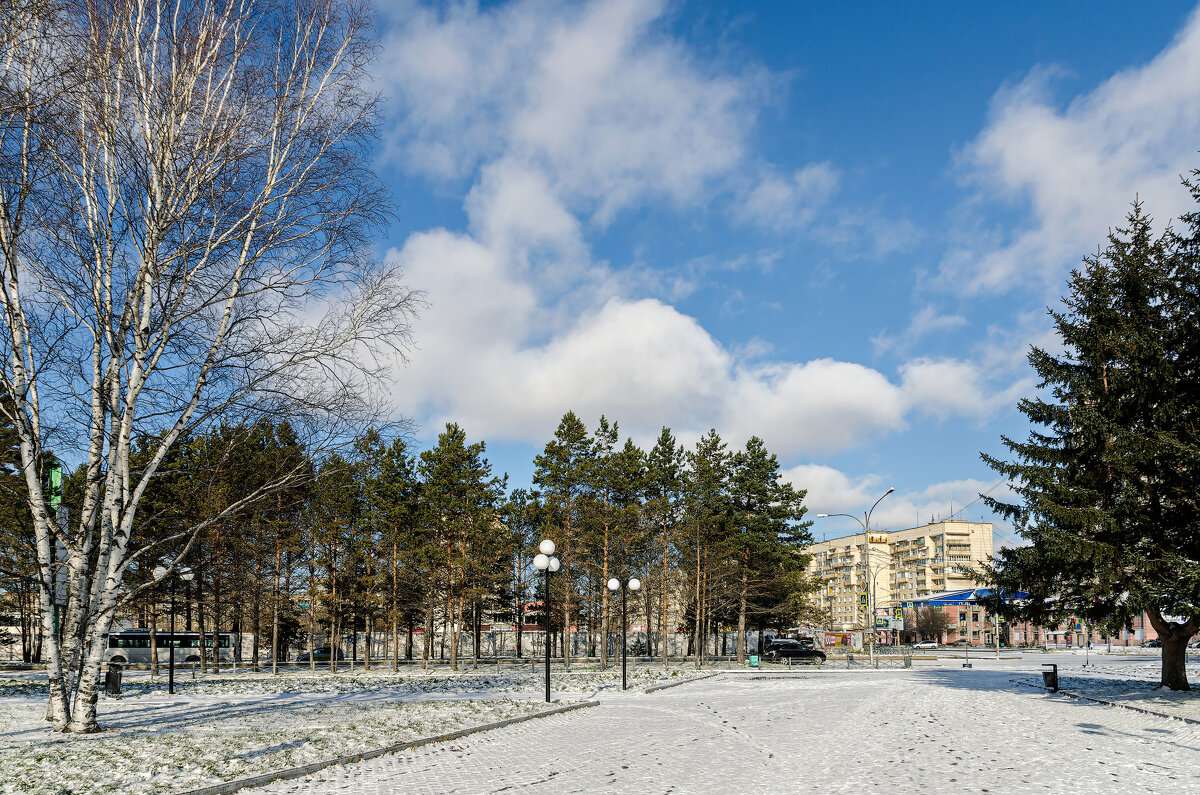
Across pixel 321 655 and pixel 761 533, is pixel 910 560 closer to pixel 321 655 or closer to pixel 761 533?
pixel 761 533

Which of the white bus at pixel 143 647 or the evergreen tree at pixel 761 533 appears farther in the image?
the white bus at pixel 143 647

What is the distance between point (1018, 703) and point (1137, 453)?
7.45 metres

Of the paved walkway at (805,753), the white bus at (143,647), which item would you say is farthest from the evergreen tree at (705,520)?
the white bus at (143,647)

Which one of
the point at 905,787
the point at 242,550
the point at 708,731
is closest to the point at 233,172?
the point at 708,731

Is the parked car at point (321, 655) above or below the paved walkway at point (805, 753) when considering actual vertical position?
below

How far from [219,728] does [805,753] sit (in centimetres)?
1049

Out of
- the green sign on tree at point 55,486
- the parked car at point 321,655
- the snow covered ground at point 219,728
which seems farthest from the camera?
the parked car at point 321,655

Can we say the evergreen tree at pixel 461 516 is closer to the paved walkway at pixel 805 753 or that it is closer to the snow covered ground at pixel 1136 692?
the paved walkway at pixel 805 753

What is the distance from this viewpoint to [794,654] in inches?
1900

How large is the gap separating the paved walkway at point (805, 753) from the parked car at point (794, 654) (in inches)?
1097

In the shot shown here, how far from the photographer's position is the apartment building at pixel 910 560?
132m

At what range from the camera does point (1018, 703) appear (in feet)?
69.9

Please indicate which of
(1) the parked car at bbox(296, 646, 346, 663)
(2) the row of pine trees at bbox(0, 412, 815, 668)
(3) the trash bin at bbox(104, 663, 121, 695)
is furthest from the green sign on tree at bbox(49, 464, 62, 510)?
(1) the parked car at bbox(296, 646, 346, 663)

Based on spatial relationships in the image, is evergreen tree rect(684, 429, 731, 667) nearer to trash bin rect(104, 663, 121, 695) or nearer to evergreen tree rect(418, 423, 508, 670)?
evergreen tree rect(418, 423, 508, 670)
